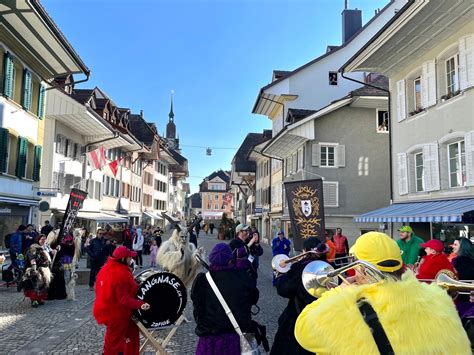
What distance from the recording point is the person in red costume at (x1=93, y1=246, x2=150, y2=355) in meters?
4.59

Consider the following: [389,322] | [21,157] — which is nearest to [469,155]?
[389,322]

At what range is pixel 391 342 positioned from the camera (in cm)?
165

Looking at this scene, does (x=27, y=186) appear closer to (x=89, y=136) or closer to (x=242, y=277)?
(x=89, y=136)

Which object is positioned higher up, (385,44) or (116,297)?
(385,44)

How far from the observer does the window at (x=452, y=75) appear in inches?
495

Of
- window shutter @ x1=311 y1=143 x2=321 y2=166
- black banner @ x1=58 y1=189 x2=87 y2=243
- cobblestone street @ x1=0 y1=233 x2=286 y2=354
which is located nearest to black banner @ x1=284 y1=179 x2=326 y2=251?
cobblestone street @ x1=0 y1=233 x2=286 y2=354

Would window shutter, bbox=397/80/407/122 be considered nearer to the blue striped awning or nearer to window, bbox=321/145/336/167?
the blue striped awning

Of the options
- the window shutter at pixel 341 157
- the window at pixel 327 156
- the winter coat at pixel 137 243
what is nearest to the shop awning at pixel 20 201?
the winter coat at pixel 137 243

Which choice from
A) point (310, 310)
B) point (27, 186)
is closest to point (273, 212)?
point (27, 186)

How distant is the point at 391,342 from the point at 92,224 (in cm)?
3016

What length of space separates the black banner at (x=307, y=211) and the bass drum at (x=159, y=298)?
617 cm

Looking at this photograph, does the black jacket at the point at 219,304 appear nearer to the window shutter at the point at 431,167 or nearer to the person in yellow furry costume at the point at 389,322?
the person in yellow furry costume at the point at 389,322

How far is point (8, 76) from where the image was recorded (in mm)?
14492

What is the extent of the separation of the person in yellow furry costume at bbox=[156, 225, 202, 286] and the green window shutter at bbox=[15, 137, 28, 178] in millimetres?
10858
